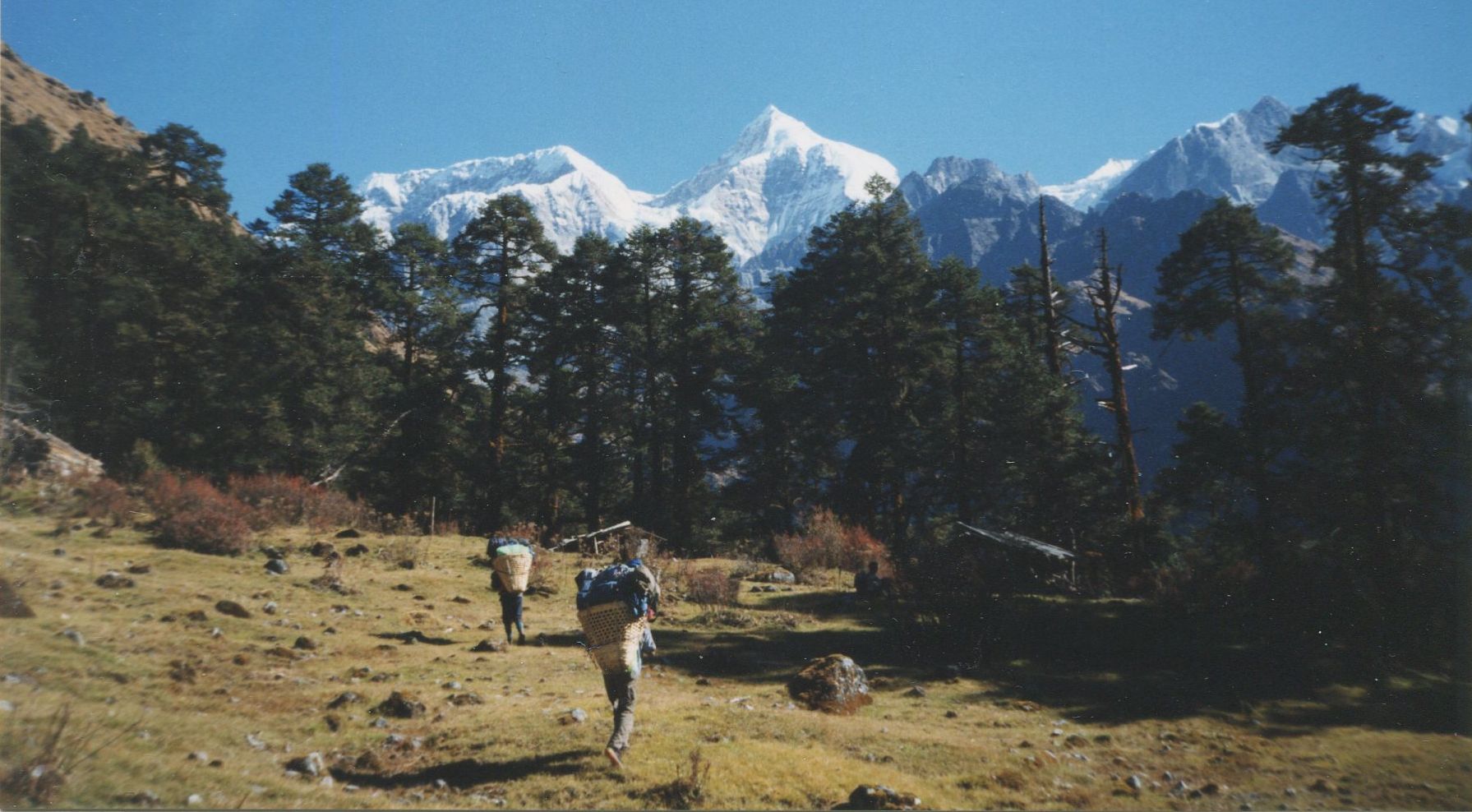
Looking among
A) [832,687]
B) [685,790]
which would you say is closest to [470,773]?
[685,790]

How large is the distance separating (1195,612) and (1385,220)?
10009 millimetres

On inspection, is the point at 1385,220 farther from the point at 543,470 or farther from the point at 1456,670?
the point at 543,470

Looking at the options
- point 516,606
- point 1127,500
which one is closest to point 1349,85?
point 1127,500

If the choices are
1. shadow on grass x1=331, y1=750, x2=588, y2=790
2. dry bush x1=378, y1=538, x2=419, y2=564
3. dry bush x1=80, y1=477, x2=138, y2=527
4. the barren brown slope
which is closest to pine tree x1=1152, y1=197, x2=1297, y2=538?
shadow on grass x1=331, y1=750, x2=588, y2=790

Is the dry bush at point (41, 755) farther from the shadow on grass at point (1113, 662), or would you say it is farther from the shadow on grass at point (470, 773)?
the shadow on grass at point (1113, 662)

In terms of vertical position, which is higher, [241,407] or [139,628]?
[241,407]

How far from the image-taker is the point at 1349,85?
1670 centimetres

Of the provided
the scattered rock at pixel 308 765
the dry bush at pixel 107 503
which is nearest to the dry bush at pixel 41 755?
the scattered rock at pixel 308 765

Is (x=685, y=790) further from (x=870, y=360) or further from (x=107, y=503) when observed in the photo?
(x=870, y=360)

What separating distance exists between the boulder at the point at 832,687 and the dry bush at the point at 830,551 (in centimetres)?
1249

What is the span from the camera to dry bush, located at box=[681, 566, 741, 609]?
1736 centimetres

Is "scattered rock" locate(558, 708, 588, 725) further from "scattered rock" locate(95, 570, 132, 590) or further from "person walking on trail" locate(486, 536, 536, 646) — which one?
"scattered rock" locate(95, 570, 132, 590)

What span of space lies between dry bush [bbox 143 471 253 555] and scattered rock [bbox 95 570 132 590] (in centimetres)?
438

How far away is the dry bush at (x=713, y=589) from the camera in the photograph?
17.4 m
